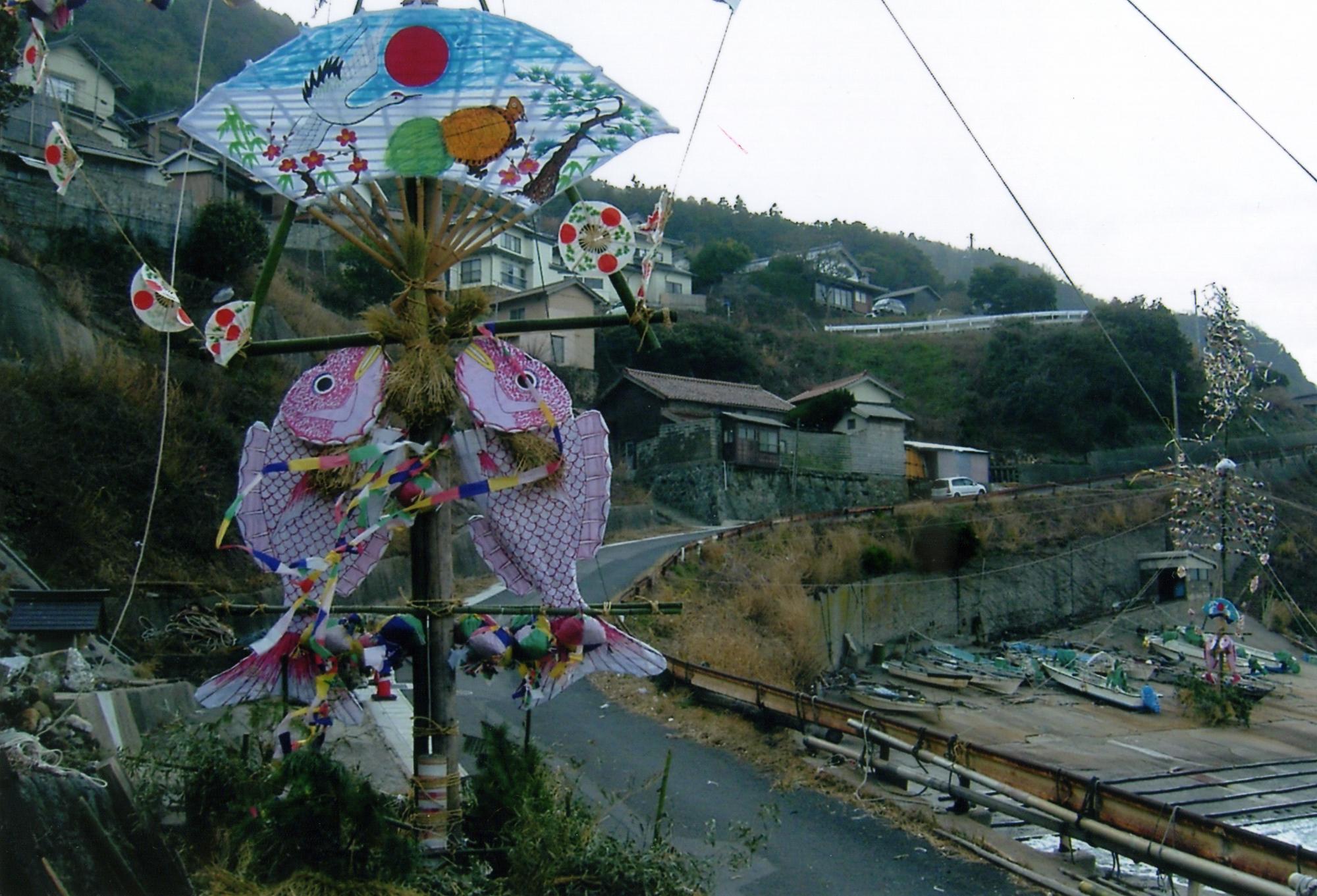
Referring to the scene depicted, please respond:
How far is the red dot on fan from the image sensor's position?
5887 millimetres

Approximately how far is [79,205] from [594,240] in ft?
64.1

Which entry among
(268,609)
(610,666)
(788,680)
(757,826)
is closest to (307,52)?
(268,609)

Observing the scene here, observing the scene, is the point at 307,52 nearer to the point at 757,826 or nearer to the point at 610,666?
the point at 610,666

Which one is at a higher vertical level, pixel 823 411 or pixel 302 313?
pixel 302 313

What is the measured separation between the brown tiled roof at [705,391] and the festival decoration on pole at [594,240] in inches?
1251

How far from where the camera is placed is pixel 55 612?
870cm

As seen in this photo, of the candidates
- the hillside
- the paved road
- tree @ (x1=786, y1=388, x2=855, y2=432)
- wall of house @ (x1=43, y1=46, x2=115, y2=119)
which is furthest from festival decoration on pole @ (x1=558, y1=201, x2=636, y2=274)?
the hillside

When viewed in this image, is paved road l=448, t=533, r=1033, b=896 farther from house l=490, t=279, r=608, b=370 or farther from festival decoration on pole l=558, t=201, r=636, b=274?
house l=490, t=279, r=608, b=370

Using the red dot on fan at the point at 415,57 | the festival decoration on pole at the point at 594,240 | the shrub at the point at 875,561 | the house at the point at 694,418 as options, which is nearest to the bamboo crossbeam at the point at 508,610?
the festival decoration on pole at the point at 594,240

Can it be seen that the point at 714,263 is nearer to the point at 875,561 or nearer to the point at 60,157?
the point at 875,561

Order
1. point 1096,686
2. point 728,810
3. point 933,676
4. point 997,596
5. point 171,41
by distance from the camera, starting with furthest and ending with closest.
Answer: point 171,41
point 997,596
point 1096,686
point 933,676
point 728,810

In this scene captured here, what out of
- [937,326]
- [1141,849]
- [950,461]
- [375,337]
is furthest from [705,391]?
[375,337]

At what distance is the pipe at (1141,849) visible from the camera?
6.49 metres

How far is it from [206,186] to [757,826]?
89.6 ft
